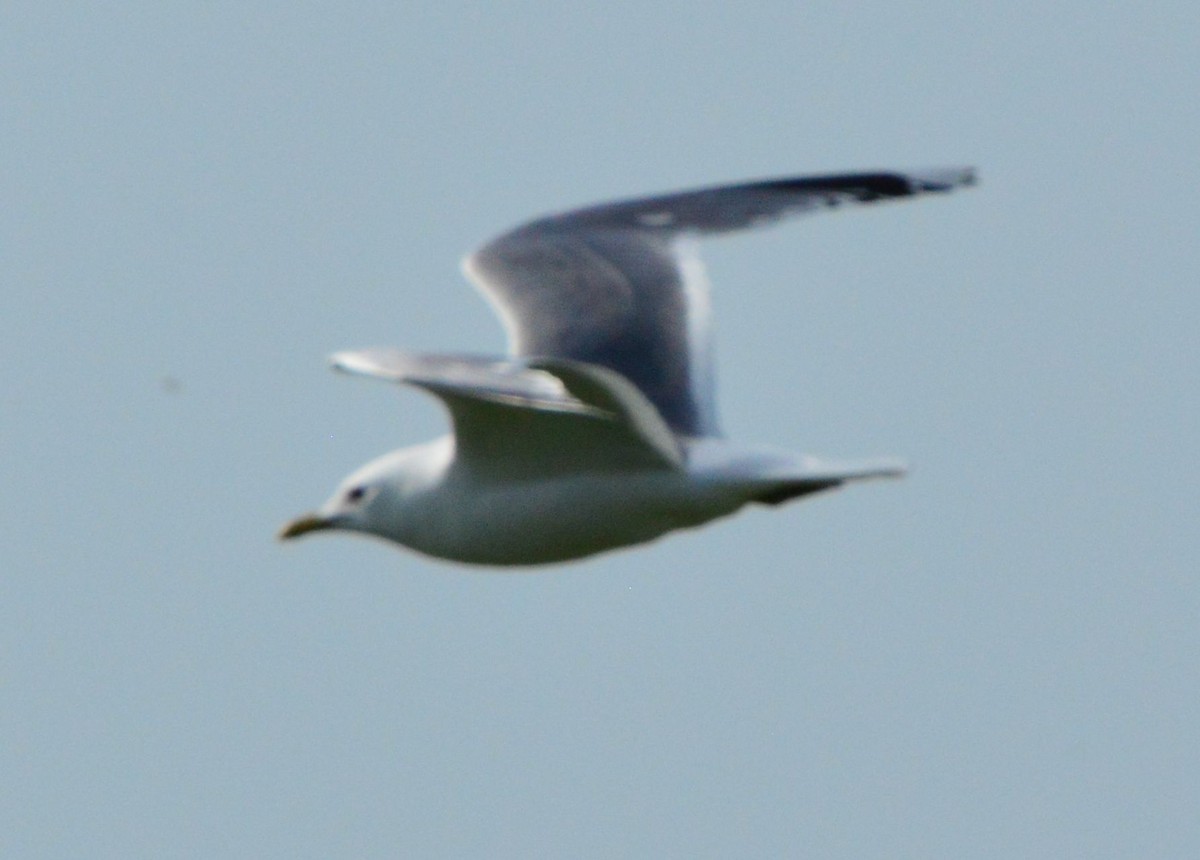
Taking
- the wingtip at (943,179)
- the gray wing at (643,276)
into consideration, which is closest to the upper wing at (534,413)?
the gray wing at (643,276)

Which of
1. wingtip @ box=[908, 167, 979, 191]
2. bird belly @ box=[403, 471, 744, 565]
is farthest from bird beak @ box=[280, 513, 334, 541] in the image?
wingtip @ box=[908, 167, 979, 191]

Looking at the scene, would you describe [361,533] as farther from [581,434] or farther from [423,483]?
[581,434]

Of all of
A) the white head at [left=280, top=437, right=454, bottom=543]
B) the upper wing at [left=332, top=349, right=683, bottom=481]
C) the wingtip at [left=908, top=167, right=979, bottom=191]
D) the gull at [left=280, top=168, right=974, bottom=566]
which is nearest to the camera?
the upper wing at [left=332, top=349, right=683, bottom=481]

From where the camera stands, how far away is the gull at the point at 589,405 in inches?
308

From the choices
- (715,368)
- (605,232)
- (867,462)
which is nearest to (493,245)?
(605,232)

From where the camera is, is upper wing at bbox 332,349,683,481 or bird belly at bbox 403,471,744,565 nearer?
upper wing at bbox 332,349,683,481

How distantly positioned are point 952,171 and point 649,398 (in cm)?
181

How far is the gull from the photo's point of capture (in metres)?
7.82

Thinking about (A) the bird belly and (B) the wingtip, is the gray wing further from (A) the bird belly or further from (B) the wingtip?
(A) the bird belly

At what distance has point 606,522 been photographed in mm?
8352

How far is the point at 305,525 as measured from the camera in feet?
30.6

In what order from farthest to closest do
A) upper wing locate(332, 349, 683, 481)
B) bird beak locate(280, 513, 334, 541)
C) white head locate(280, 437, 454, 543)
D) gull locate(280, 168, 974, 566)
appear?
bird beak locate(280, 513, 334, 541) → white head locate(280, 437, 454, 543) → gull locate(280, 168, 974, 566) → upper wing locate(332, 349, 683, 481)

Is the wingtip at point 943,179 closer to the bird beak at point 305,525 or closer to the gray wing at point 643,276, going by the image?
the gray wing at point 643,276

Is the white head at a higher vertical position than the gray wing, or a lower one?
lower
